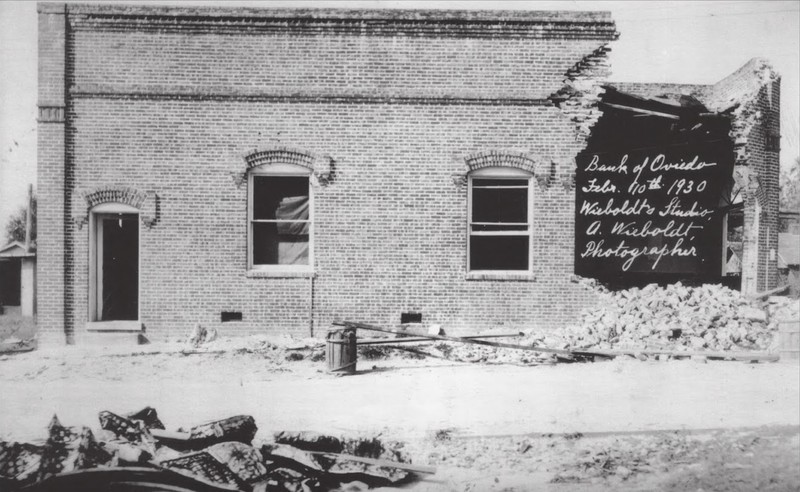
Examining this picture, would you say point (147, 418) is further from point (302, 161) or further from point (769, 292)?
point (769, 292)

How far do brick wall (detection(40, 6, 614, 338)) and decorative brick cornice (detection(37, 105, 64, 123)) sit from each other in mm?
243

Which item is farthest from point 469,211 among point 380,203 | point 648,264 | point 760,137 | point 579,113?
point 760,137

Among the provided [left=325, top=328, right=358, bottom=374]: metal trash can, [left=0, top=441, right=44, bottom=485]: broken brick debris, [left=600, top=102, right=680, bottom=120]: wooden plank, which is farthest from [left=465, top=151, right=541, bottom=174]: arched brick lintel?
[left=0, top=441, right=44, bottom=485]: broken brick debris

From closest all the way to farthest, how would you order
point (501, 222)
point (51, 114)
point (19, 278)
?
point (51, 114) < point (501, 222) < point (19, 278)

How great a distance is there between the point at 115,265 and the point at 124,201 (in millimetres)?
1263

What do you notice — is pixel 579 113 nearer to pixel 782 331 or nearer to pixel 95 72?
pixel 782 331

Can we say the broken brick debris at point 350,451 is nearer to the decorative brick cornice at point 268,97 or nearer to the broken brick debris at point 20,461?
the broken brick debris at point 20,461

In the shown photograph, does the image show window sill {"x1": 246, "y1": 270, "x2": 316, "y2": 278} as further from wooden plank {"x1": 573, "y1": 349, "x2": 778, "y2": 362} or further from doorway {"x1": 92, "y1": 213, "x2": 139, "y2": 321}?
wooden plank {"x1": 573, "y1": 349, "x2": 778, "y2": 362}

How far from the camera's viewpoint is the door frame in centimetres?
969

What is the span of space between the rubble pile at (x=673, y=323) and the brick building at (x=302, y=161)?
22.2 inches

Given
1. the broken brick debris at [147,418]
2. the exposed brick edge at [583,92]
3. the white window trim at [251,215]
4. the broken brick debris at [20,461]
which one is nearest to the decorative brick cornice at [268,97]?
the exposed brick edge at [583,92]

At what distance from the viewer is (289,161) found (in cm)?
971

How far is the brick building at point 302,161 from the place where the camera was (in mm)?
9523

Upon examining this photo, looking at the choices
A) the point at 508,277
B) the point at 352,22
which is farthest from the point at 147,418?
the point at 352,22
